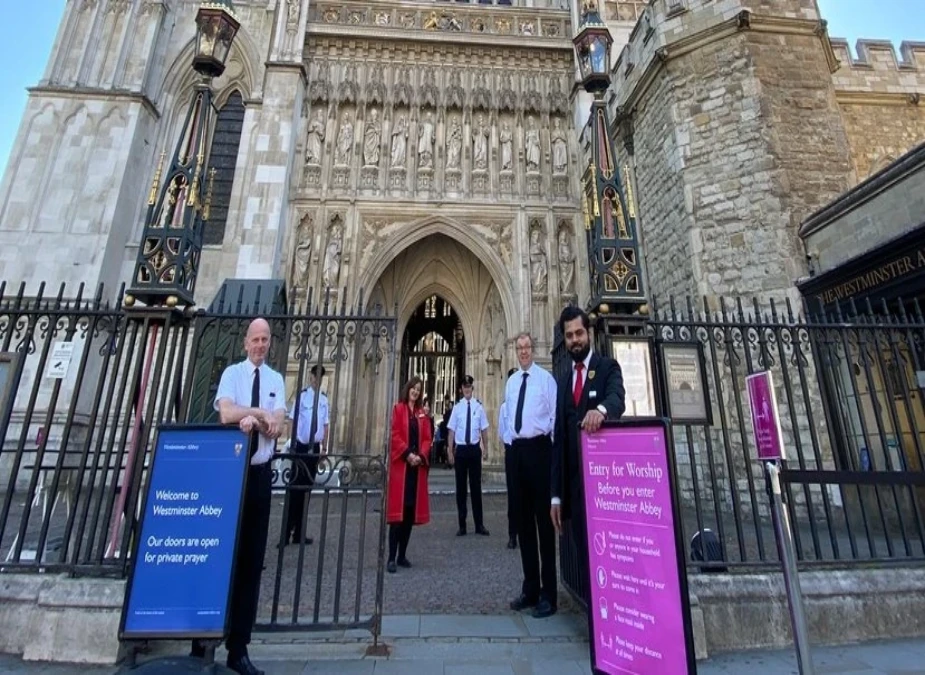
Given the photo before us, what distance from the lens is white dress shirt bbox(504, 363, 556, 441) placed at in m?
3.46

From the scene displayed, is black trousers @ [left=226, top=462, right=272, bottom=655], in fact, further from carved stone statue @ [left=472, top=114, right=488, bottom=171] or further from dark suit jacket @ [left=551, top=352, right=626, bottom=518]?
carved stone statue @ [left=472, top=114, right=488, bottom=171]

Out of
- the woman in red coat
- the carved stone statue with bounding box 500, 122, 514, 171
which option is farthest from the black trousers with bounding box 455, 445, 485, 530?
the carved stone statue with bounding box 500, 122, 514, 171

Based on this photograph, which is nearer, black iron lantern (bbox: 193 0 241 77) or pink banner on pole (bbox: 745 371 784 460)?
pink banner on pole (bbox: 745 371 784 460)

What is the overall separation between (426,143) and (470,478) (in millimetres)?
10372

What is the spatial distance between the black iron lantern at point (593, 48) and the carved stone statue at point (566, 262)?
8.72 metres

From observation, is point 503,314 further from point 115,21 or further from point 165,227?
point 115,21

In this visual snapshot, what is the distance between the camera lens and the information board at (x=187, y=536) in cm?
223

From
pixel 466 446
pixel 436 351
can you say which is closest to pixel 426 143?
pixel 436 351

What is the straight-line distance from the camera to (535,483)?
3363 millimetres

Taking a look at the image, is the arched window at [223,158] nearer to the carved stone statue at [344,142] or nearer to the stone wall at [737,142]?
the carved stone statue at [344,142]

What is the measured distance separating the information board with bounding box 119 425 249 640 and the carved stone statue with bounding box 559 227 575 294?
1083 centimetres

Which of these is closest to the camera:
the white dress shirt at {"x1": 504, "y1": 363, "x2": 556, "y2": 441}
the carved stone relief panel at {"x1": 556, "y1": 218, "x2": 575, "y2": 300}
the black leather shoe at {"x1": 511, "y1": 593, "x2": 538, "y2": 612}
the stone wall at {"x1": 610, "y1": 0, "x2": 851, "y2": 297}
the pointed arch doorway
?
the black leather shoe at {"x1": 511, "y1": 593, "x2": 538, "y2": 612}

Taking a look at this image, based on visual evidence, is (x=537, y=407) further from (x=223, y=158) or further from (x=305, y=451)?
(x=223, y=158)

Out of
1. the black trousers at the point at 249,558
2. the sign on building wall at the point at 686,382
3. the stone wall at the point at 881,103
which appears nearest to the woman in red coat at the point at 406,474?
the black trousers at the point at 249,558
